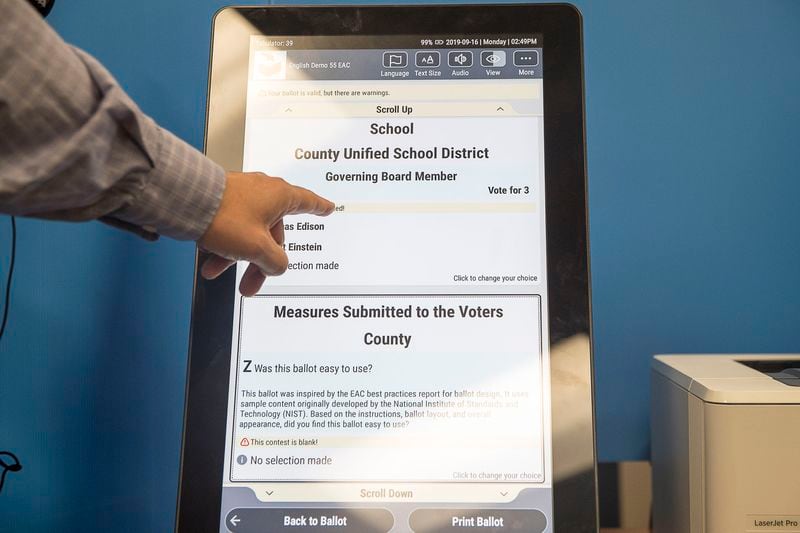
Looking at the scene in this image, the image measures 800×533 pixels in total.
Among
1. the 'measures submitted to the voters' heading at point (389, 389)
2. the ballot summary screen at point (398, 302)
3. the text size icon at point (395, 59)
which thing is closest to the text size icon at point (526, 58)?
the ballot summary screen at point (398, 302)

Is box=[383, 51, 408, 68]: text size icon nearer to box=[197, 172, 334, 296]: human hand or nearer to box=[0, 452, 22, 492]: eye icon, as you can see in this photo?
box=[197, 172, 334, 296]: human hand

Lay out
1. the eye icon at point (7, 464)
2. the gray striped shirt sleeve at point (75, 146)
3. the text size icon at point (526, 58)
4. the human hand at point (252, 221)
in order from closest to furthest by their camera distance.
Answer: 1. the gray striped shirt sleeve at point (75, 146)
2. the human hand at point (252, 221)
3. the text size icon at point (526, 58)
4. the eye icon at point (7, 464)

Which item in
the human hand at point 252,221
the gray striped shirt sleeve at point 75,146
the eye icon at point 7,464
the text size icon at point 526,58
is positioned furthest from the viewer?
the eye icon at point 7,464

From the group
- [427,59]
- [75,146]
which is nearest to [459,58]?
[427,59]

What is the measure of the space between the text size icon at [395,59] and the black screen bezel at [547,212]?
0.02m

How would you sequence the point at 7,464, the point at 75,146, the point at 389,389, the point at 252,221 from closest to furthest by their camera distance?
the point at 75,146
the point at 252,221
the point at 389,389
the point at 7,464

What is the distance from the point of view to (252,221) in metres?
0.50

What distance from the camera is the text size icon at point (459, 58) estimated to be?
2.16ft

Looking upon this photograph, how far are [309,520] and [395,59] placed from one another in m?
0.50

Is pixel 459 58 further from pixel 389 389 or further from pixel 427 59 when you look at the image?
pixel 389 389

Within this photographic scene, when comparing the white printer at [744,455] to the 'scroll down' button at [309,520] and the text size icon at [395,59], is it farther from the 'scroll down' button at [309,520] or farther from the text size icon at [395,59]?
the text size icon at [395,59]

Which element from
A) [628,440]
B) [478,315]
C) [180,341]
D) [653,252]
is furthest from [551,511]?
[180,341]

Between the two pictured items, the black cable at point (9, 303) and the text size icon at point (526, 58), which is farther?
the black cable at point (9, 303)

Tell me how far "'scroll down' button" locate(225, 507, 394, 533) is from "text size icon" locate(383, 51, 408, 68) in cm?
47
